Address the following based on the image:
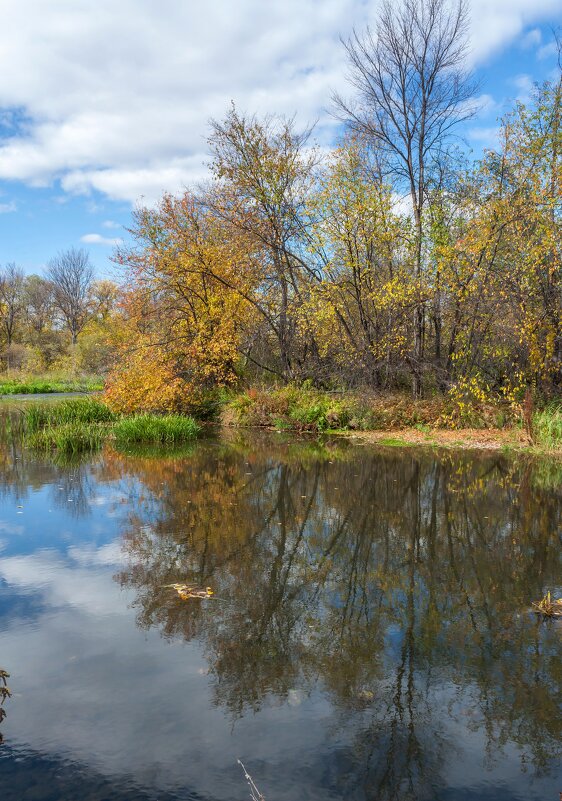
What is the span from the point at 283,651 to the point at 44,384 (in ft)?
119

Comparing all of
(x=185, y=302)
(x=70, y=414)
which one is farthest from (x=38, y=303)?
(x=70, y=414)

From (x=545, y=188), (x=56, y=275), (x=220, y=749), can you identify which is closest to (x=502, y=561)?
(x=220, y=749)

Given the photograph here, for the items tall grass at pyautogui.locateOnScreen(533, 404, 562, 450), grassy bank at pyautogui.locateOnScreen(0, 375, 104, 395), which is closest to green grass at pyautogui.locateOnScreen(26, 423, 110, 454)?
tall grass at pyautogui.locateOnScreen(533, 404, 562, 450)

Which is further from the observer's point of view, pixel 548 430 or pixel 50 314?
pixel 50 314

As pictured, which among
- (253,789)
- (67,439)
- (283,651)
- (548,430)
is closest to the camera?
(253,789)

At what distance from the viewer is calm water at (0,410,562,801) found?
3.30 meters

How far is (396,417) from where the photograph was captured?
17.2 meters

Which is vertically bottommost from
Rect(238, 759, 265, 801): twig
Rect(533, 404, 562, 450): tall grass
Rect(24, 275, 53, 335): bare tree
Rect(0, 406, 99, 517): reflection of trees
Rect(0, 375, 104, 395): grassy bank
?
Rect(238, 759, 265, 801): twig

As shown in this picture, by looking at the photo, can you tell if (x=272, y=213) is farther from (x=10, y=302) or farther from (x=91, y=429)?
(x=10, y=302)

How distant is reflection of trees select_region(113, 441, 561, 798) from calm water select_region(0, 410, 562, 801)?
2cm

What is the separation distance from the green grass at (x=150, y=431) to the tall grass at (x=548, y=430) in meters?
9.18

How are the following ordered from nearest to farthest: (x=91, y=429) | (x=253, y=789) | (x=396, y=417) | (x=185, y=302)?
(x=253, y=789)
(x=91, y=429)
(x=396, y=417)
(x=185, y=302)

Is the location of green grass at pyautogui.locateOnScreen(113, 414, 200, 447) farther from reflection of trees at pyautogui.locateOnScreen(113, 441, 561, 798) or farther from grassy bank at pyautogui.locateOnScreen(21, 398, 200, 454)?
reflection of trees at pyautogui.locateOnScreen(113, 441, 561, 798)

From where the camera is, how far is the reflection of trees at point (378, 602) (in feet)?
12.2
